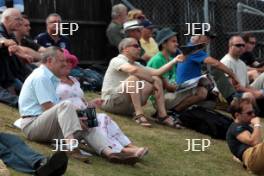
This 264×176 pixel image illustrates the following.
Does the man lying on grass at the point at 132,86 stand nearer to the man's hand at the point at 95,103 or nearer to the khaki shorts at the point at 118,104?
the khaki shorts at the point at 118,104

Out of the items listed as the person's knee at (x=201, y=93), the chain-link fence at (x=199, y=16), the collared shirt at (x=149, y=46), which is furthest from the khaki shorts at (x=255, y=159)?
the chain-link fence at (x=199, y=16)

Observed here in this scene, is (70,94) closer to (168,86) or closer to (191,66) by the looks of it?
(168,86)

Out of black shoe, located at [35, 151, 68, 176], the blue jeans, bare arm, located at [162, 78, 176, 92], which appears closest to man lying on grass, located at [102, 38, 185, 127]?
bare arm, located at [162, 78, 176, 92]

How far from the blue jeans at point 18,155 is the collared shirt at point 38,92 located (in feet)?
2.94

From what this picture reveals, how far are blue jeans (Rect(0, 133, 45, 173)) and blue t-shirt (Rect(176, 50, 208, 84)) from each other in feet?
14.5

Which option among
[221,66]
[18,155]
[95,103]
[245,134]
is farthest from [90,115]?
[221,66]

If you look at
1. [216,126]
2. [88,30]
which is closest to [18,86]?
[216,126]

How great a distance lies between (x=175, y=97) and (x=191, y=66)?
53 cm

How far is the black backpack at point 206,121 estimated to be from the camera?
37.7 ft

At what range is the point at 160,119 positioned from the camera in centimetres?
1164

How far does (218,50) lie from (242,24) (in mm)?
875

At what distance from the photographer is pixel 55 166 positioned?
752 centimetres

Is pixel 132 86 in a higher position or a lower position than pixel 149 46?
lower

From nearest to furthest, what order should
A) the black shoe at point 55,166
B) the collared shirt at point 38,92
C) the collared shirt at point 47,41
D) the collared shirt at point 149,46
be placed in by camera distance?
the black shoe at point 55,166 < the collared shirt at point 38,92 < the collared shirt at point 47,41 < the collared shirt at point 149,46
